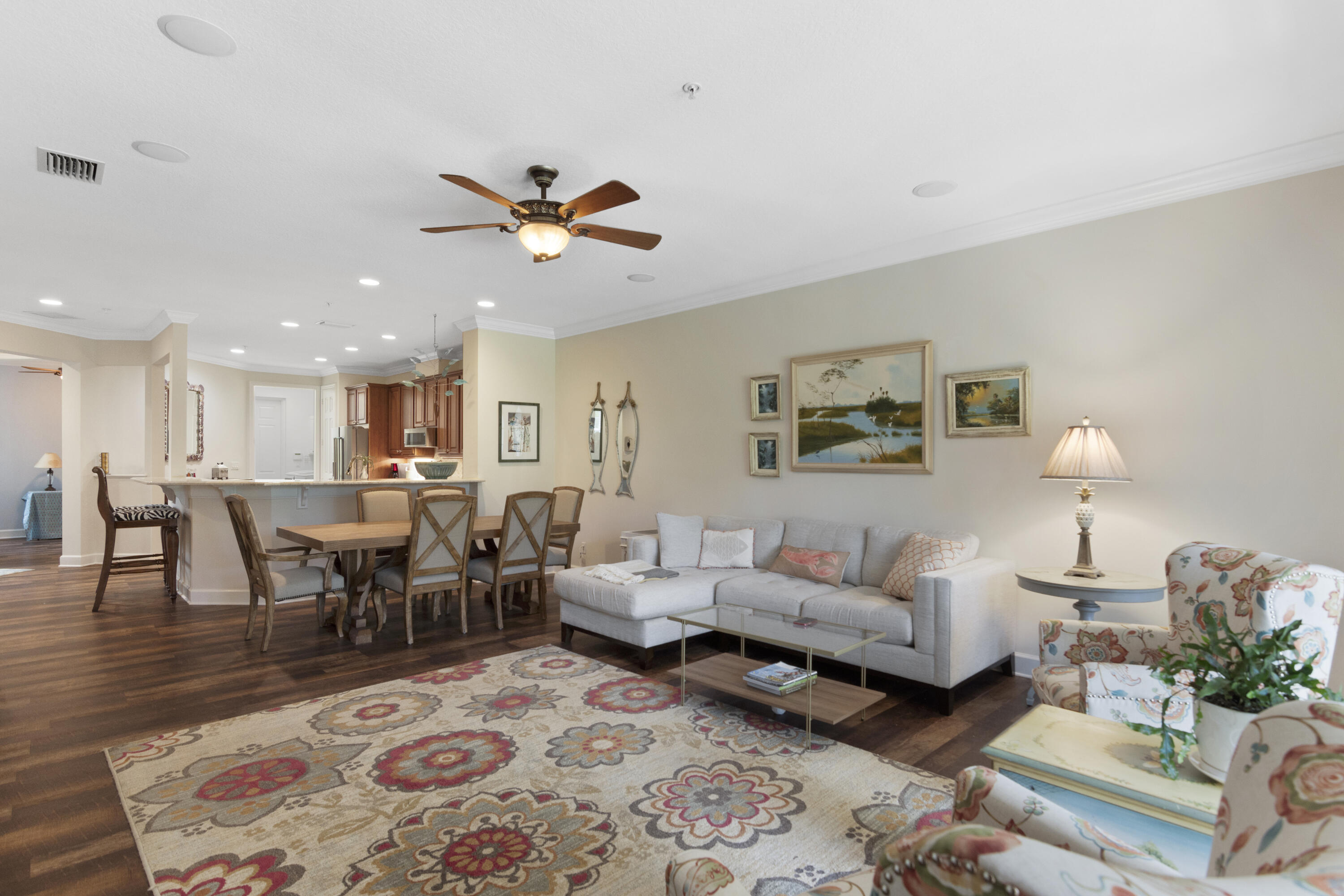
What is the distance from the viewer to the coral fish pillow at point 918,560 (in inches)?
144

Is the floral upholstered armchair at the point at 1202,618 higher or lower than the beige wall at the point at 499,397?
lower

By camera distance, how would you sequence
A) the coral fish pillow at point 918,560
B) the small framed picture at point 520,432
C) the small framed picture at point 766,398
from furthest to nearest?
the small framed picture at point 520,432
the small framed picture at point 766,398
the coral fish pillow at point 918,560

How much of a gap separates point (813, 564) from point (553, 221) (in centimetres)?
267

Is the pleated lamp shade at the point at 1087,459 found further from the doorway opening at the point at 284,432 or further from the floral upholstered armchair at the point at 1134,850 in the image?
the doorway opening at the point at 284,432

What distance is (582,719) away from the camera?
3.12 metres

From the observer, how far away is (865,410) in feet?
15.1

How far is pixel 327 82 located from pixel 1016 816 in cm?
307

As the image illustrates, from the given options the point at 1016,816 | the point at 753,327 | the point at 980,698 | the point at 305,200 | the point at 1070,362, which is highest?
the point at 305,200

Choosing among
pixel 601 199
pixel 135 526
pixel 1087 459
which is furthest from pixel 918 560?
pixel 135 526

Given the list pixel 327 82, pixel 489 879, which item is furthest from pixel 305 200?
pixel 489 879

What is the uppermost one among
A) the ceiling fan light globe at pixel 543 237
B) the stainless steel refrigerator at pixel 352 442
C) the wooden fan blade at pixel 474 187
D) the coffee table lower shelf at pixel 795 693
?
the wooden fan blade at pixel 474 187

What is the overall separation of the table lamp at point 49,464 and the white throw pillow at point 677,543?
9823 mm

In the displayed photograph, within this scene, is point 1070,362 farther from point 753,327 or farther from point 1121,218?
point 753,327

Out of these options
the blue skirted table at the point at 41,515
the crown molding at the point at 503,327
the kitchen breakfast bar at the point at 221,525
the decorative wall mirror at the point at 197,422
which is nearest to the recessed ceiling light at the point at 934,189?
the crown molding at the point at 503,327
